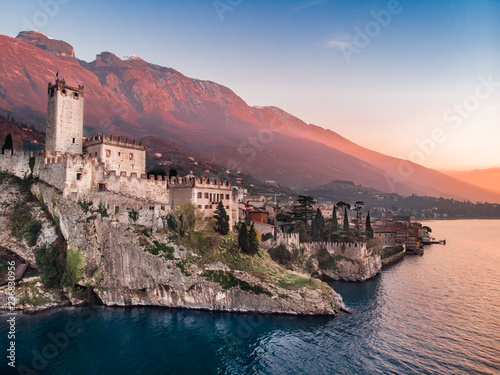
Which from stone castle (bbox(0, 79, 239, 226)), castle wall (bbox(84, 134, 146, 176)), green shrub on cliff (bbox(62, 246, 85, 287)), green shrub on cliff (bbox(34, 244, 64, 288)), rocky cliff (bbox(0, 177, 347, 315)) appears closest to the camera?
rocky cliff (bbox(0, 177, 347, 315))

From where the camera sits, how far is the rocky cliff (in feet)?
144

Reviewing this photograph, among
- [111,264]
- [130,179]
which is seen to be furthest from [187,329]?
[130,179]

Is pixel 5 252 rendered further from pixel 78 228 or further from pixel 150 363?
pixel 150 363

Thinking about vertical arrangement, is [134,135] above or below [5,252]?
above

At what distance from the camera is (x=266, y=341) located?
1405 inches

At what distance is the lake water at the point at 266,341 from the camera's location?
30797 mm

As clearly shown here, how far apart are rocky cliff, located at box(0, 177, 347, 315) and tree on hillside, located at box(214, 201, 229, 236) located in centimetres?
603

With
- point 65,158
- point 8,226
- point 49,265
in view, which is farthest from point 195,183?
point 8,226

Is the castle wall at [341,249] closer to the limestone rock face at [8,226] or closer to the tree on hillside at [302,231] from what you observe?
the tree on hillside at [302,231]

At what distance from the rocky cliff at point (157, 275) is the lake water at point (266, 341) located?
5.95ft

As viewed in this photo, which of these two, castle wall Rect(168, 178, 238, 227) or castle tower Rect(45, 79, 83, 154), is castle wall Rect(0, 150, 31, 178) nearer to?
castle tower Rect(45, 79, 83, 154)

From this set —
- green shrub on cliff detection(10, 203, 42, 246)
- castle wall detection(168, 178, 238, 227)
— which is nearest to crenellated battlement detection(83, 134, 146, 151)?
castle wall detection(168, 178, 238, 227)

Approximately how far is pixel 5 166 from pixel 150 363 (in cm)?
4208

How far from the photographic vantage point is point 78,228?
46.8 m
